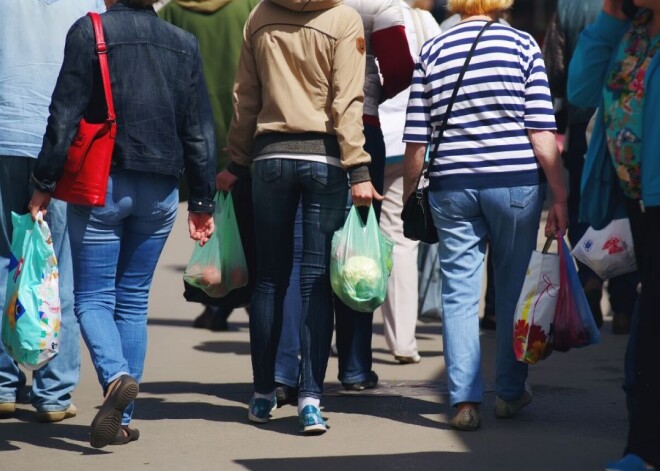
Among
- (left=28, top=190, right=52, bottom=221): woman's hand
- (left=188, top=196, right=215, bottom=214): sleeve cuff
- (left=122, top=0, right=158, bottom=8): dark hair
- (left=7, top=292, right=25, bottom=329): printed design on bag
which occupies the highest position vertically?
(left=122, top=0, right=158, bottom=8): dark hair

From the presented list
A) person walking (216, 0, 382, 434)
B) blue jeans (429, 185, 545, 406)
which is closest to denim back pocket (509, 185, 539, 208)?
blue jeans (429, 185, 545, 406)

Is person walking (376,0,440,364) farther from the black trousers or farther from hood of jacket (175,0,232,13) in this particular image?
the black trousers

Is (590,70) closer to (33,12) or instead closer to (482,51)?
(482,51)

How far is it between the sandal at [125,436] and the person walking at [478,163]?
1.29 metres

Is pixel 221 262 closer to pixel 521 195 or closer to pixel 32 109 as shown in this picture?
pixel 32 109

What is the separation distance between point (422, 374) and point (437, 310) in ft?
5.54

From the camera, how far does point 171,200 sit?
5.59 metres

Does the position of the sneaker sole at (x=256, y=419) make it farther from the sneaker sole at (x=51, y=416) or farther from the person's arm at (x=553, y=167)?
the person's arm at (x=553, y=167)

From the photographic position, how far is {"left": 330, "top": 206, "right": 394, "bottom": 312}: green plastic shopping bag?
18.6 ft

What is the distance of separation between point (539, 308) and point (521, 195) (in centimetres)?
46

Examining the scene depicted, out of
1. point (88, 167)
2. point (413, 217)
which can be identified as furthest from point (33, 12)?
point (413, 217)

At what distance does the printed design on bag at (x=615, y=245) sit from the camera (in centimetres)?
548

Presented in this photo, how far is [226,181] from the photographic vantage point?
603 centimetres

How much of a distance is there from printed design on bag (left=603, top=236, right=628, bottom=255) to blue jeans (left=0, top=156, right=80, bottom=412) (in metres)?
2.23
